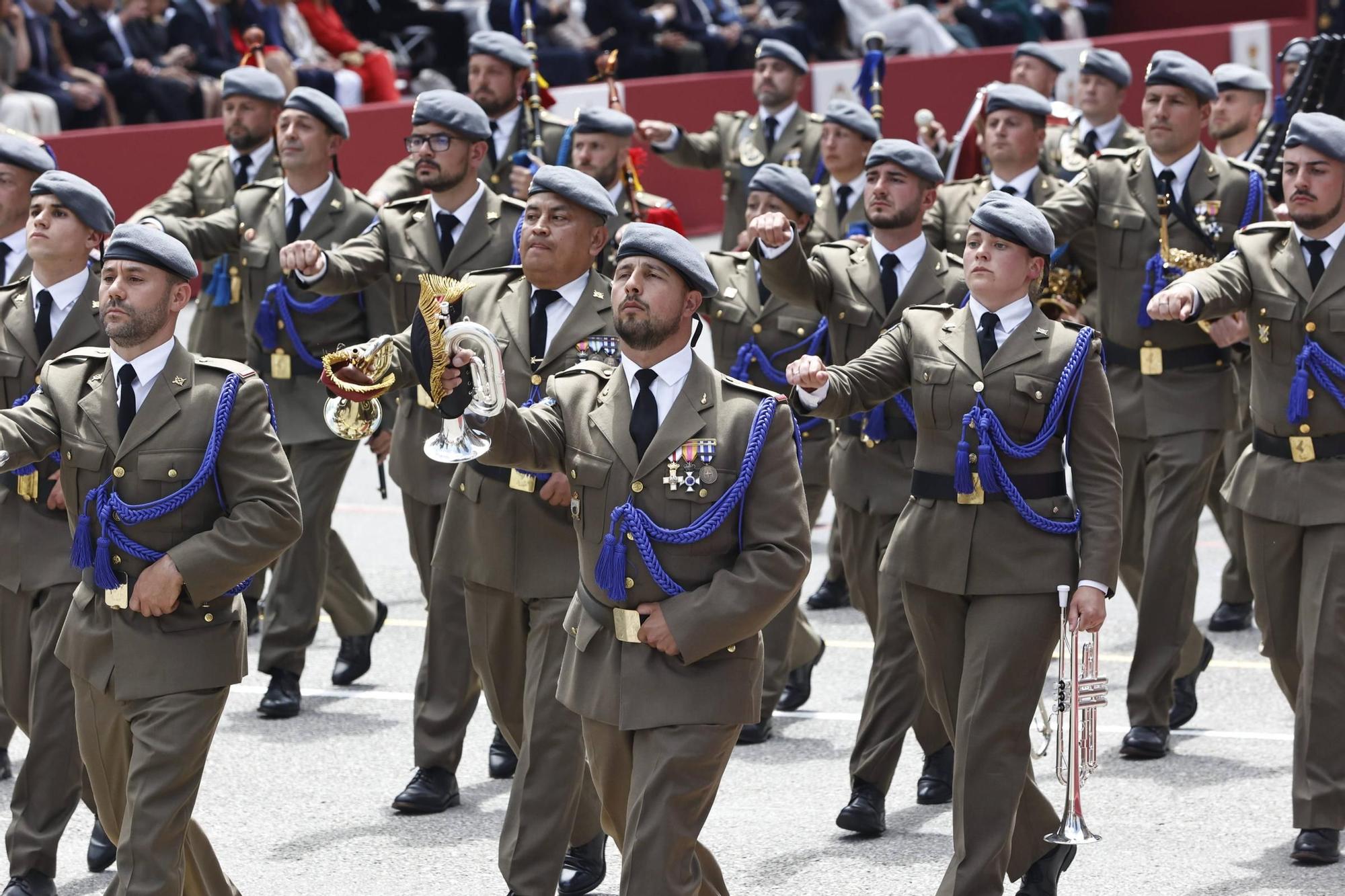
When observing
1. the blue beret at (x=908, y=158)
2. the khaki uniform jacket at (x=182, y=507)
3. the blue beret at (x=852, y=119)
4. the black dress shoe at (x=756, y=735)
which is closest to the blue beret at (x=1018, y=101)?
the blue beret at (x=852, y=119)

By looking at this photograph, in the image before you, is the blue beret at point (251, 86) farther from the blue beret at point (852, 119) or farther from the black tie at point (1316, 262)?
the black tie at point (1316, 262)

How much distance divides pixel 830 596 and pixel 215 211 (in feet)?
12.0

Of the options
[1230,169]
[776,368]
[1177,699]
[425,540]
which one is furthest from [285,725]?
[1230,169]

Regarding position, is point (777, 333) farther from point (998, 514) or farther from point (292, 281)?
point (998, 514)

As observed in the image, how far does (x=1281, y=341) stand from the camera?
25.3ft

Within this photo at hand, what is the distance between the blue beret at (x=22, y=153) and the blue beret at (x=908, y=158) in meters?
3.21

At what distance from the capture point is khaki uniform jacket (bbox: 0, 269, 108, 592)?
725 cm

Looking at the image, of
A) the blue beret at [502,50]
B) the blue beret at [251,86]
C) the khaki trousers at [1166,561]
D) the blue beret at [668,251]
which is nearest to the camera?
the blue beret at [668,251]

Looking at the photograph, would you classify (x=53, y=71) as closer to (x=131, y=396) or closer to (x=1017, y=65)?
(x=1017, y=65)

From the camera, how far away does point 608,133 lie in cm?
1020

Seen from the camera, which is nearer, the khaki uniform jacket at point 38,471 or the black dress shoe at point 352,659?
the khaki uniform jacket at point 38,471

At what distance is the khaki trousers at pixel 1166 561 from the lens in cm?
874

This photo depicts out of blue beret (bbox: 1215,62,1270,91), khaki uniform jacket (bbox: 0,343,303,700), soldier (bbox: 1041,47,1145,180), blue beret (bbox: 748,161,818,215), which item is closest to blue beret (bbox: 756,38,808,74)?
soldier (bbox: 1041,47,1145,180)

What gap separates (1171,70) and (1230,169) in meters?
0.49
